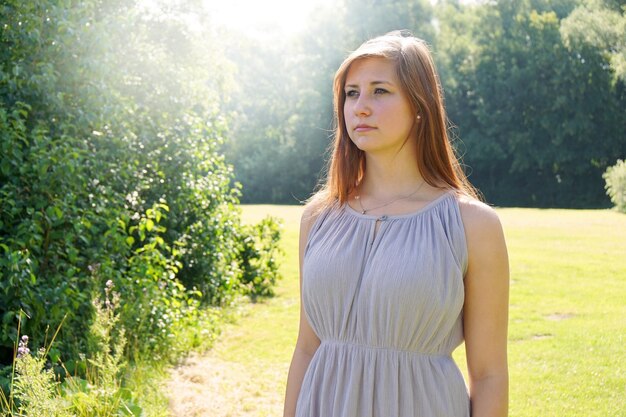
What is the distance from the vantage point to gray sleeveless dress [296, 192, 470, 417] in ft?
5.74

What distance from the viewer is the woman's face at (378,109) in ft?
6.22

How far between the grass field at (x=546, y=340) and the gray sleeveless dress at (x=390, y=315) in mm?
3107

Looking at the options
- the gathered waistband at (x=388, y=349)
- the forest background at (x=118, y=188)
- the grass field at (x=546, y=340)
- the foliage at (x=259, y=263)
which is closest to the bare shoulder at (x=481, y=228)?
the gathered waistband at (x=388, y=349)

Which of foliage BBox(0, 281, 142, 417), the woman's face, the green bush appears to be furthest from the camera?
the green bush

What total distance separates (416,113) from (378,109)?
12 cm

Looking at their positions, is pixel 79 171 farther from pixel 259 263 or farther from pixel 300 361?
pixel 259 263

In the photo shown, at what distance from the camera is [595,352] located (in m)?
5.95

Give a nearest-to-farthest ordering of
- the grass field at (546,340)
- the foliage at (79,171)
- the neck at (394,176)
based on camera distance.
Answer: the neck at (394,176) → the foliage at (79,171) → the grass field at (546,340)

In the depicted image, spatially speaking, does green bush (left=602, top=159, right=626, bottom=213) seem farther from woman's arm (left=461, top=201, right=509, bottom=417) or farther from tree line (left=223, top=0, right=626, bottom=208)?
woman's arm (left=461, top=201, right=509, bottom=417)

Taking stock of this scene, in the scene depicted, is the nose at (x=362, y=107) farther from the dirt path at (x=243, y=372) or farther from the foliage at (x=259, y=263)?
the foliage at (x=259, y=263)

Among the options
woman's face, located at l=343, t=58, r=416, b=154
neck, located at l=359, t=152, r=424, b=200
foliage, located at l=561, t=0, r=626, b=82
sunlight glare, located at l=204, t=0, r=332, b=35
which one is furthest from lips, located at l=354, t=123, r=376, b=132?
sunlight glare, located at l=204, t=0, r=332, b=35

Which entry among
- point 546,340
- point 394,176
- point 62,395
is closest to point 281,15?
point 546,340

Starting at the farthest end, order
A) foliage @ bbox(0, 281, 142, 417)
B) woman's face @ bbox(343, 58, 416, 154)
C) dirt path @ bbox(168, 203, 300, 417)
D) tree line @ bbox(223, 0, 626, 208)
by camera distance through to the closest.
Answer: tree line @ bbox(223, 0, 626, 208) → dirt path @ bbox(168, 203, 300, 417) → foliage @ bbox(0, 281, 142, 417) → woman's face @ bbox(343, 58, 416, 154)

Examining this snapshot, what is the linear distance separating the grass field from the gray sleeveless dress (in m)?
3.11
